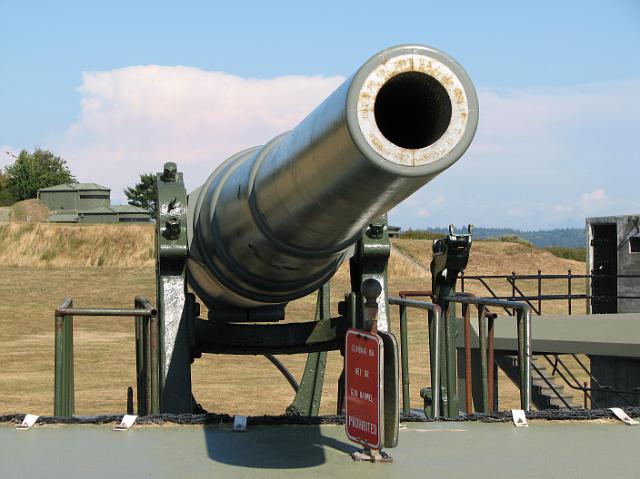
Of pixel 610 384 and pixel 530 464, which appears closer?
pixel 530 464

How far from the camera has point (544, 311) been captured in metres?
32.0

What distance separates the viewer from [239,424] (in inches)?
203

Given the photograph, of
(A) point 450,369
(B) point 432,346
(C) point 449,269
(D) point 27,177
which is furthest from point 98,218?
(B) point 432,346

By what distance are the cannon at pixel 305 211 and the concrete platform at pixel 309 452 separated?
34.3 inches

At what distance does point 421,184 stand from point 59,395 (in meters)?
3.23

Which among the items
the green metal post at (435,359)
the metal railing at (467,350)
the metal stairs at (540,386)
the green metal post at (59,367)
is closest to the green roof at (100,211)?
the metal stairs at (540,386)

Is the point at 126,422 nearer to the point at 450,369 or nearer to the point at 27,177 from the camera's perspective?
the point at 450,369

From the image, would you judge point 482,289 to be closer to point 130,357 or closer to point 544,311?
point 544,311

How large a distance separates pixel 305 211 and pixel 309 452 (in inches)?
42.0

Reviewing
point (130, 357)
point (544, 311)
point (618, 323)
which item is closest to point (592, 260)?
point (618, 323)

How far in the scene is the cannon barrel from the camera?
3518mm

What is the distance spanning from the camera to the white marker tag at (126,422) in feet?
16.7

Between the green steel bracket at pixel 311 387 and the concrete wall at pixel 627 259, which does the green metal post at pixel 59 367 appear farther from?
the concrete wall at pixel 627 259

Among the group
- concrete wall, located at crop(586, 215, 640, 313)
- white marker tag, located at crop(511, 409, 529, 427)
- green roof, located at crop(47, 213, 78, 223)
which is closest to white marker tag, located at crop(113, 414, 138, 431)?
white marker tag, located at crop(511, 409, 529, 427)
